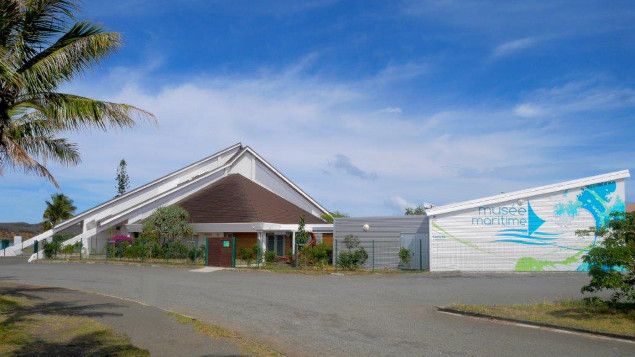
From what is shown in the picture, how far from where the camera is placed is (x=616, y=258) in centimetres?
1279

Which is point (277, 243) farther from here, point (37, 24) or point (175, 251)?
point (37, 24)

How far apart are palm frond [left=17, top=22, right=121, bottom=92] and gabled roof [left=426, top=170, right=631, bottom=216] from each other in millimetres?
20344

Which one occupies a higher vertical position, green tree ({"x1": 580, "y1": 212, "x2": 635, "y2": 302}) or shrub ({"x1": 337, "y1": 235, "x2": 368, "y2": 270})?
green tree ({"x1": 580, "y1": 212, "x2": 635, "y2": 302})

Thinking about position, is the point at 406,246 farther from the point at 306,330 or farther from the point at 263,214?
the point at 306,330

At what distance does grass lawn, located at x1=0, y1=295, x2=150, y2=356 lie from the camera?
8969 mm

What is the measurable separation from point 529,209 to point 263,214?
54.0 ft

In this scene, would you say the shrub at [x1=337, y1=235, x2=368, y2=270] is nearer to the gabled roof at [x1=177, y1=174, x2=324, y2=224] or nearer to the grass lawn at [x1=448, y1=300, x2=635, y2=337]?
the gabled roof at [x1=177, y1=174, x2=324, y2=224]

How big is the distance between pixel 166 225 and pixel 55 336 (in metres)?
27.1

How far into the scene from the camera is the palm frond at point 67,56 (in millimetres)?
12852

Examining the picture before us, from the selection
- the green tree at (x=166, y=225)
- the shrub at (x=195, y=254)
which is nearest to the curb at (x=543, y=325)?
the shrub at (x=195, y=254)

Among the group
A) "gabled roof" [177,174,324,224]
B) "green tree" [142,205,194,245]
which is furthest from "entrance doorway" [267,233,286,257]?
"green tree" [142,205,194,245]

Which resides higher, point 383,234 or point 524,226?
point 524,226

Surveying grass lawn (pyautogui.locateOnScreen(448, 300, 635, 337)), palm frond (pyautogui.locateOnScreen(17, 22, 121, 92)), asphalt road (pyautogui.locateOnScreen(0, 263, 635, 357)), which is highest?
palm frond (pyautogui.locateOnScreen(17, 22, 121, 92))

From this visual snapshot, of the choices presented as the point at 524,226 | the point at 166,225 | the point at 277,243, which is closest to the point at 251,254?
the point at 166,225
